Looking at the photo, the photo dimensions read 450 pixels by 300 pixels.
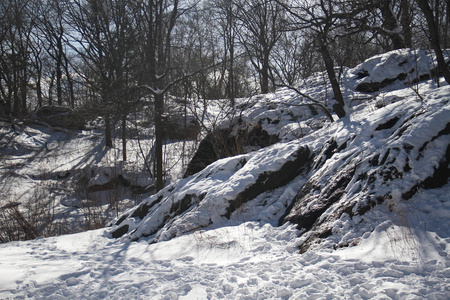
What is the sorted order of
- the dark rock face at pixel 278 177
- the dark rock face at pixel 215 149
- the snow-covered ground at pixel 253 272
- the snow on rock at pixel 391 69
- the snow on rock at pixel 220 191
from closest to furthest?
1. the snow-covered ground at pixel 253 272
2. the snow on rock at pixel 220 191
3. the dark rock face at pixel 278 177
4. the snow on rock at pixel 391 69
5. the dark rock face at pixel 215 149

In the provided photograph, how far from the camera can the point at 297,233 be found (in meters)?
4.15

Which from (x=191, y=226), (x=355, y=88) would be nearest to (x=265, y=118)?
(x=355, y=88)

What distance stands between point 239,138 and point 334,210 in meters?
6.51

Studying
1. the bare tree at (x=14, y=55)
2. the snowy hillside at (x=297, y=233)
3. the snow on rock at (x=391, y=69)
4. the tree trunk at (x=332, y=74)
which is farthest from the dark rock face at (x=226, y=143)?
the bare tree at (x=14, y=55)

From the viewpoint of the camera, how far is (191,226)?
5312mm

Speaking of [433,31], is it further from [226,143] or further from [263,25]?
[263,25]

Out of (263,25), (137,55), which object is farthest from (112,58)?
(263,25)

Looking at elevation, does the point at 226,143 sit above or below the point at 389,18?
below

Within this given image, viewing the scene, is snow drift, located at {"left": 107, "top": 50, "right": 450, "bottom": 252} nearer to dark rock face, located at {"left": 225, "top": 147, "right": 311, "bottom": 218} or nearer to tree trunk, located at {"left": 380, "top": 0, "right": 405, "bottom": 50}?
dark rock face, located at {"left": 225, "top": 147, "right": 311, "bottom": 218}

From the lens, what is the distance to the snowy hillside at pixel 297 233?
111 inches

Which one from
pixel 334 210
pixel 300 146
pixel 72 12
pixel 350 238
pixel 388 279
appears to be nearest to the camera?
pixel 388 279

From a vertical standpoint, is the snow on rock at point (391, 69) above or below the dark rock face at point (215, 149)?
above

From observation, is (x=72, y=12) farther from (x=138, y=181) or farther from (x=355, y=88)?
(x=355, y=88)

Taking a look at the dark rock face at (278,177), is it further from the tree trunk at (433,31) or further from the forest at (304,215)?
the tree trunk at (433,31)
